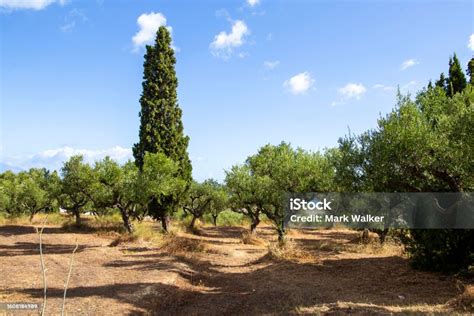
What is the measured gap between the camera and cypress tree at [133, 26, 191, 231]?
32125 millimetres

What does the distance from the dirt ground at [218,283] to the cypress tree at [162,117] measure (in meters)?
10.1

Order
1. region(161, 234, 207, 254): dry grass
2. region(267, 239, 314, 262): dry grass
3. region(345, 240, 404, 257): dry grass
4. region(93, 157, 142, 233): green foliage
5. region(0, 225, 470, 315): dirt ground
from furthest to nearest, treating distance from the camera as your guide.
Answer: region(93, 157, 142, 233): green foliage
region(161, 234, 207, 254): dry grass
region(345, 240, 404, 257): dry grass
region(267, 239, 314, 262): dry grass
region(0, 225, 470, 315): dirt ground

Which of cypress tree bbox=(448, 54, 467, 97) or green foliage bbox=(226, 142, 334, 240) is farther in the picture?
cypress tree bbox=(448, 54, 467, 97)

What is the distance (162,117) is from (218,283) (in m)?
20.1

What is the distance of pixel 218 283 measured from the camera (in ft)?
50.8

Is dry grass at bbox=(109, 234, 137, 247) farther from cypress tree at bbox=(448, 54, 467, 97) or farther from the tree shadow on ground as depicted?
cypress tree at bbox=(448, 54, 467, 97)

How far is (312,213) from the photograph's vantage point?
2919cm

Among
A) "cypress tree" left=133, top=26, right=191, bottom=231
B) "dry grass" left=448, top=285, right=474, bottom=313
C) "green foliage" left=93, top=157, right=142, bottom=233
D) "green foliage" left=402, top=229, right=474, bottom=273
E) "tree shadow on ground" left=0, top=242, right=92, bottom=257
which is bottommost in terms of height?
"tree shadow on ground" left=0, top=242, right=92, bottom=257

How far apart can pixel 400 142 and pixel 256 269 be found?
930 centimetres

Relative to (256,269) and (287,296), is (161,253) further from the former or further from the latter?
(287,296)

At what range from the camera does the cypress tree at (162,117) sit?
32.1 meters

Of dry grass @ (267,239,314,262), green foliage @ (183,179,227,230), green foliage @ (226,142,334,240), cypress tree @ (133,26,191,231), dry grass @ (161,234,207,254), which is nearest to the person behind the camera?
dry grass @ (267,239,314,262)

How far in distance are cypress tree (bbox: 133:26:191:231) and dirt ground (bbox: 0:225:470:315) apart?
1011 centimetres

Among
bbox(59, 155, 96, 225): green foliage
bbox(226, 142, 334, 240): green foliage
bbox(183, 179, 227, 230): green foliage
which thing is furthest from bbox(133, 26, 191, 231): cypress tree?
bbox(183, 179, 227, 230): green foliage
